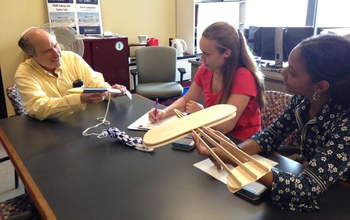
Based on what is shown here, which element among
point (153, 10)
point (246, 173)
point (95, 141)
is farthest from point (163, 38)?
point (246, 173)

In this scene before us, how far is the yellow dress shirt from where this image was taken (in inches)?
60.7

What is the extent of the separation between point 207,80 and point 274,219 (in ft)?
3.40

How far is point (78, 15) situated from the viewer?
11.7 feet

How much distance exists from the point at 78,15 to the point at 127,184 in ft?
10.3

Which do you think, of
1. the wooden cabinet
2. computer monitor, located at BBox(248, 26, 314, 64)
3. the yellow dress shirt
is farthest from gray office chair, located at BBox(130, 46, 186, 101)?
the yellow dress shirt

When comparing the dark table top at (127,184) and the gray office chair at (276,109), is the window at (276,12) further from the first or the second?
the dark table top at (127,184)

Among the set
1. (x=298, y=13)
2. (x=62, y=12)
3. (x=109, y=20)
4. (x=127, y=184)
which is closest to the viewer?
(x=127, y=184)

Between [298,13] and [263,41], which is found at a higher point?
[298,13]

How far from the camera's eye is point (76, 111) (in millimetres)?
1646

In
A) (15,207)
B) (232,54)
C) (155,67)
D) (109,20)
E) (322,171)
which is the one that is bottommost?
(15,207)

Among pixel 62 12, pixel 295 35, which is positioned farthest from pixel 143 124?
pixel 62 12

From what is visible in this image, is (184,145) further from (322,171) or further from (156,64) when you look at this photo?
(156,64)

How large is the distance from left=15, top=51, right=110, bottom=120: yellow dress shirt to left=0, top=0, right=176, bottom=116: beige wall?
66.3 inches

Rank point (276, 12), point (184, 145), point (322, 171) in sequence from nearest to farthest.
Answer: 1. point (322, 171)
2. point (184, 145)
3. point (276, 12)
